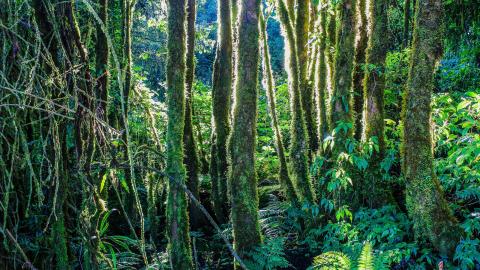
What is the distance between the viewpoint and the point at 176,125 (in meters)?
5.14

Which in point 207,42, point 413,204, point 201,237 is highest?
point 207,42

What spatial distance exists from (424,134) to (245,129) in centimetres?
251

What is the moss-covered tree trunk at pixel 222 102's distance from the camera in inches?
385

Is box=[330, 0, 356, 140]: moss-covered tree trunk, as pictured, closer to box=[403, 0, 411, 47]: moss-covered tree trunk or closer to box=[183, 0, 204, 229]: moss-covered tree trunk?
box=[403, 0, 411, 47]: moss-covered tree trunk

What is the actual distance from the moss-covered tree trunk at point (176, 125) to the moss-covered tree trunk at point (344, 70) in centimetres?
283

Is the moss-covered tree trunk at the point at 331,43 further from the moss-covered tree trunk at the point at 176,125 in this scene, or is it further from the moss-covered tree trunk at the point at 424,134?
the moss-covered tree trunk at the point at 176,125

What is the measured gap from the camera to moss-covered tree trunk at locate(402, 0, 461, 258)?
520 centimetres

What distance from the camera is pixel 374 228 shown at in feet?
19.1

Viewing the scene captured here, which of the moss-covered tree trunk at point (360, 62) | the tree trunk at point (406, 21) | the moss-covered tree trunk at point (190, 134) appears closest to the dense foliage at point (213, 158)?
the tree trunk at point (406, 21)

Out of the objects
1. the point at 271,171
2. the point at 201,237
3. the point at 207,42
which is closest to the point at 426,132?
the point at 201,237

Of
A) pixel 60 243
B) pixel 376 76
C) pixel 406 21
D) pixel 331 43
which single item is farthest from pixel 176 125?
pixel 406 21

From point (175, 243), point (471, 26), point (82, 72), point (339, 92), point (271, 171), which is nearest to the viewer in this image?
point (82, 72)

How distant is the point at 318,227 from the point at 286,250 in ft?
2.31

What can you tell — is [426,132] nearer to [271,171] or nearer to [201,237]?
[201,237]
